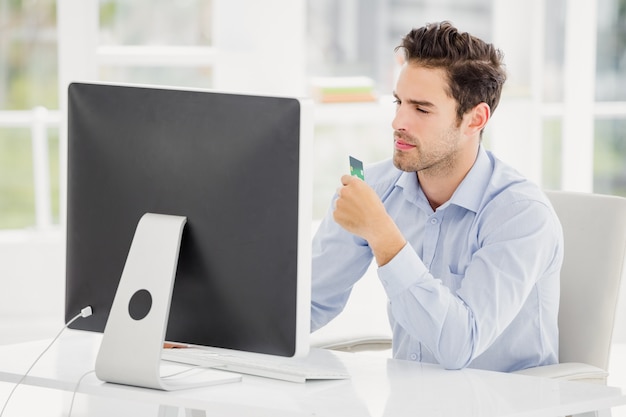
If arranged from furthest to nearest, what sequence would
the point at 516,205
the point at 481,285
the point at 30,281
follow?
the point at 30,281 → the point at 516,205 → the point at 481,285

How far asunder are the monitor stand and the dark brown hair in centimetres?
69

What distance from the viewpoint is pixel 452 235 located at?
7.19 feet

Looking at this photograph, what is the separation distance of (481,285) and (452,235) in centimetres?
22

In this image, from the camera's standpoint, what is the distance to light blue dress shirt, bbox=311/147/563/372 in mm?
1911

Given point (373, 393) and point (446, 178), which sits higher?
point (446, 178)

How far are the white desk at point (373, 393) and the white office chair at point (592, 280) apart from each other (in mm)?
457

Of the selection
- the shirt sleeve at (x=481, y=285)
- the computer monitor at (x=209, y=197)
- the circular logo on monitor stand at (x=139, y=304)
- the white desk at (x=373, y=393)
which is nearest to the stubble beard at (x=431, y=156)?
the shirt sleeve at (x=481, y=285)

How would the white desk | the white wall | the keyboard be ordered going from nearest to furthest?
1. the white desk
2. the keyboard
3. the white wall

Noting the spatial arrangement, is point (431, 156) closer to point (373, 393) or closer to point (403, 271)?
point (403, 271)

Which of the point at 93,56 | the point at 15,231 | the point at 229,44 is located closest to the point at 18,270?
Answer: the point at 15,231

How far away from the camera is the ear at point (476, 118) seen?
222 cm

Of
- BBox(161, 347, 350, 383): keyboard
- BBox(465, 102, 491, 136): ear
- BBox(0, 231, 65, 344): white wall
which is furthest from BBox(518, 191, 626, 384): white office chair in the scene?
BBox(0, 231, 65, 344): white wall

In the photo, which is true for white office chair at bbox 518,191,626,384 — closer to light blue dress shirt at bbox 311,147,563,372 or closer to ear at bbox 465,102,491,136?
light blue dress shirt at bbox 311,147,563,372

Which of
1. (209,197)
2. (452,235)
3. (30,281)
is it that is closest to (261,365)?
(209,197)
